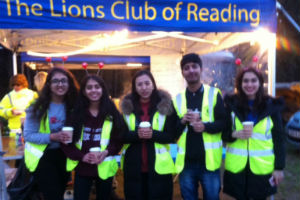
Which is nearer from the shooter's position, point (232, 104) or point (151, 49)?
point (232, 104)

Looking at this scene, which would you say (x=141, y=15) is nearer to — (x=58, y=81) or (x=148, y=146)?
(x=58, y=81)

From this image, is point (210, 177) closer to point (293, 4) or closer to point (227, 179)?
point (227, 179)

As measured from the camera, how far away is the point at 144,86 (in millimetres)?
2230

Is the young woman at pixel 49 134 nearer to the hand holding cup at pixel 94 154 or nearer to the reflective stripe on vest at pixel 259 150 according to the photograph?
the hand holding cup at pixel 94 154

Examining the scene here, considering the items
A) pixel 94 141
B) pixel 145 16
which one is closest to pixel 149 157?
pixel 94 141

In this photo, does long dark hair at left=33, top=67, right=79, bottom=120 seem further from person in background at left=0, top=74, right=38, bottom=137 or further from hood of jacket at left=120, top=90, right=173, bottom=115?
person in background at left=0, top=74, right=38, bottom=137

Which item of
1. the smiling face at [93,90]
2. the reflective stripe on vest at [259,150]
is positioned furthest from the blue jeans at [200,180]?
the smiling face at [93,90]

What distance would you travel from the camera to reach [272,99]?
2.28 m

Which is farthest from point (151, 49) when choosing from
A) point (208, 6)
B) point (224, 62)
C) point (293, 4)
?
point (293, 4)

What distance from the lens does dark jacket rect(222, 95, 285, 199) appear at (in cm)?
217

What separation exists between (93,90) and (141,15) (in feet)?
3.80

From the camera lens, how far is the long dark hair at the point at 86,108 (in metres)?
2.22

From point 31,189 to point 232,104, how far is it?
263cm

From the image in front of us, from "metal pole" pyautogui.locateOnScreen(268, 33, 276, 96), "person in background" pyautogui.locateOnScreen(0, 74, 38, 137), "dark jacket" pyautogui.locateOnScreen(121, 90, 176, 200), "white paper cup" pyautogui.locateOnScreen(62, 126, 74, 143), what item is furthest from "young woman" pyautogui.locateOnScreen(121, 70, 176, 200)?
"person in background" pyautogui.locateOnScreen(0, 74, 38, 137)
